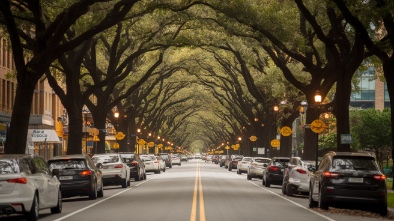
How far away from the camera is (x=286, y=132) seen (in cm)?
5691

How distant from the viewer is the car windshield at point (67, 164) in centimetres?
3072

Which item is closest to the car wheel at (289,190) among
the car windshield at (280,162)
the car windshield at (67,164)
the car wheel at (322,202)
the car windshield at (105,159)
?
the car windshield at (280,162)

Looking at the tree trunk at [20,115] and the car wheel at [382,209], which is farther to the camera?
the tree trunk at [20,115]

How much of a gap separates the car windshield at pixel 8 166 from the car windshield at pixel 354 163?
9210 millimetres

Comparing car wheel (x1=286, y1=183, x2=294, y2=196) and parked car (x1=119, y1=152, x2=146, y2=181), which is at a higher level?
parked car (x1=119, y1=152, x2=146, y2=181)

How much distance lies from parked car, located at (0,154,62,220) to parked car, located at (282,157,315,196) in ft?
46.3

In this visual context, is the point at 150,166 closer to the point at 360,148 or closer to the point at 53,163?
the point at 360,148

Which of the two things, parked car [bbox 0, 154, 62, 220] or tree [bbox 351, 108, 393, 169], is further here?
tree [bbox 351, 108, 393, 169]

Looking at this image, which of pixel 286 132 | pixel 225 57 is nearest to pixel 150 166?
pixel 225 57

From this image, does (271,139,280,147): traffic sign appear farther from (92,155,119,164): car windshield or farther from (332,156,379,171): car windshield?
(332,156,379,171): car windshield

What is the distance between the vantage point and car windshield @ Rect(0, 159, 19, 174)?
20.3 metres

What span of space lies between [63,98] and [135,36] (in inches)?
295

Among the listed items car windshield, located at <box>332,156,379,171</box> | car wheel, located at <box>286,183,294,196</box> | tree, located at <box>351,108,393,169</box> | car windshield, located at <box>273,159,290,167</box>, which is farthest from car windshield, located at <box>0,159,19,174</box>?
tree, located at <box>351,108,393,169</box>

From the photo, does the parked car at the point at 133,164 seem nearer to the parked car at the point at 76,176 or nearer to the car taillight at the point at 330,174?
the parked car at the point at 76,176
